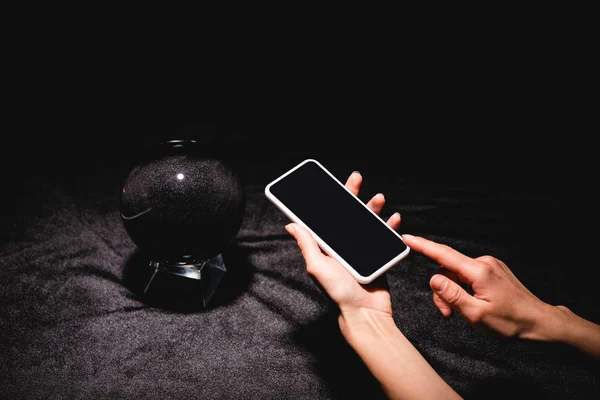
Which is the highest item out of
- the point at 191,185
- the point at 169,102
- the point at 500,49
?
the point at 500,49

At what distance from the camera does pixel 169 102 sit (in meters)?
1.55

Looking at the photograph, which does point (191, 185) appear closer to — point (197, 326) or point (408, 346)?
point (197, 326)

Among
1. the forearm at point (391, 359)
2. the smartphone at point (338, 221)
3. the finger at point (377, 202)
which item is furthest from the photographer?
the finger at point (377, 202)

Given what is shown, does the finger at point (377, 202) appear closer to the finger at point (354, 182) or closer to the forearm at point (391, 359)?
the finger at point (354, 182)

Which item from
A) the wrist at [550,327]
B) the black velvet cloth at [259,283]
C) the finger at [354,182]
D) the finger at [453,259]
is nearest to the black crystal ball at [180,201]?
the black velvet cloth at [259,283]

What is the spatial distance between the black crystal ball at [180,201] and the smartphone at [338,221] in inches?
3.6

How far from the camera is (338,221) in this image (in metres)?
0.78

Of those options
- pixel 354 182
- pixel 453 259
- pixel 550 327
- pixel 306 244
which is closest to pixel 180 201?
pixel 306 244

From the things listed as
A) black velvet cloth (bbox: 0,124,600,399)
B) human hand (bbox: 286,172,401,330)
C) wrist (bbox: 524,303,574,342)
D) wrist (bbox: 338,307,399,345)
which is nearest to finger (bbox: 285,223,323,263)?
human hand (bbox: 286,172,401,330)

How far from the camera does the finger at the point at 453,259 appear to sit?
0.69 meters

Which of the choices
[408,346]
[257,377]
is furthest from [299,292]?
[408,346]

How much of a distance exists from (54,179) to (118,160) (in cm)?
18

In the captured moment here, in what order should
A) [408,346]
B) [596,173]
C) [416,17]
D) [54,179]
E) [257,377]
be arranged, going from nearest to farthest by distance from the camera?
[408,346] → [257,377] → [54,179] → [596,173] → [416,17]

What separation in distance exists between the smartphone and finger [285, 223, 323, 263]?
1.0 inches
